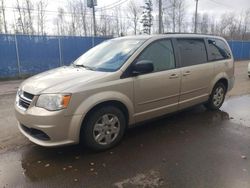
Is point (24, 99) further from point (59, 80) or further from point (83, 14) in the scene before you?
point (83, 14)

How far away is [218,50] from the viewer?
229 inches

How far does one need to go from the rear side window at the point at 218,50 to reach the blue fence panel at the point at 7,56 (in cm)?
1071

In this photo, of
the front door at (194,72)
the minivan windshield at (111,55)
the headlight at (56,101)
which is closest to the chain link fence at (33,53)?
the minivan windshield at (111,55)

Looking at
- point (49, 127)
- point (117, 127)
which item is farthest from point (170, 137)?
point (49, 127)

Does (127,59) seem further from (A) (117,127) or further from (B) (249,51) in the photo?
(B) (249,51)

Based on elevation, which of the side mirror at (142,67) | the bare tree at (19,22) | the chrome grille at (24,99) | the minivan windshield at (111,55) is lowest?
the chrome grille at (24,99)

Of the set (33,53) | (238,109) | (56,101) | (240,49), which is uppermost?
(33,53)

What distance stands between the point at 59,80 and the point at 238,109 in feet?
15.4

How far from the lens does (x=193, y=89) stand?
5.05 metres

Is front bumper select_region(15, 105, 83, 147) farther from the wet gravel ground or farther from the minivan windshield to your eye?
the minivan windshield

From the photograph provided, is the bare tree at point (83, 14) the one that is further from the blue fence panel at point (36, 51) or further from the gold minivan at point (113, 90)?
the gold minivan at point (113, 90)

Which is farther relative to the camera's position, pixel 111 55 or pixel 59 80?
pixel 111 55

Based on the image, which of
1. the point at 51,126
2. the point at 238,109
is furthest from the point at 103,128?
the point at 238,109

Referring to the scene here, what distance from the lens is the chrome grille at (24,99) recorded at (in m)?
3.47
